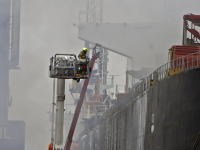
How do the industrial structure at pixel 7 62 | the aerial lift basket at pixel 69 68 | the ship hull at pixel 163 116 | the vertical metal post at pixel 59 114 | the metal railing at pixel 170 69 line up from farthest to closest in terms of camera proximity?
the industrial structure at pixel 7 62 < the metal railing at pixel 170 69 < the vertical metal post at pixel 59 114 < the aerial lift basket at pixel 69 68 < the ship hull at pixel 163 116

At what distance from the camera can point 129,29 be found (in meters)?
39.2

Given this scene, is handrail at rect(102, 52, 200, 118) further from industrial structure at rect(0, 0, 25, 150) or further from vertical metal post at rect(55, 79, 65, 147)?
industrial structure at rect(0, 0, 25, 150)

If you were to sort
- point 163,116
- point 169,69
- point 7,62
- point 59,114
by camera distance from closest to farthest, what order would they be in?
point 59,114
point 163,116
point 169,69
point 7,62

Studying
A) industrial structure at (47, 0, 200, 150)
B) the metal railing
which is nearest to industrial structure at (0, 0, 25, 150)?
industrial structure at (47, 0, 200, 150)

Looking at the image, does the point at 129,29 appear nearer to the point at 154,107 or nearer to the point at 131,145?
the point at 131,145

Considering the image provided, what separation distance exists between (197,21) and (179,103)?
9850 mm

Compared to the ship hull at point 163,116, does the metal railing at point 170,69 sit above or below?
above

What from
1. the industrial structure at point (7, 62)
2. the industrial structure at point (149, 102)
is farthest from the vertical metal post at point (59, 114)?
the industrial structure at point (7, 62)

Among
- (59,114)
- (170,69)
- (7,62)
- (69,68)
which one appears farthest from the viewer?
(7,62)

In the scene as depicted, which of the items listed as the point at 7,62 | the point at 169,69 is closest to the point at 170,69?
the point at 169,69

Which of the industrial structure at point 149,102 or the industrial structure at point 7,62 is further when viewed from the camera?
the industrial structure at point 7,62

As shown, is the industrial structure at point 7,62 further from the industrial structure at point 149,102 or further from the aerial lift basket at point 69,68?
the aerial lift basket at point 69,68

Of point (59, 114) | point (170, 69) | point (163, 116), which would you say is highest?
point (170, 69)

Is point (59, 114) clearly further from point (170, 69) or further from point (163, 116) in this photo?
point (170, 69)
